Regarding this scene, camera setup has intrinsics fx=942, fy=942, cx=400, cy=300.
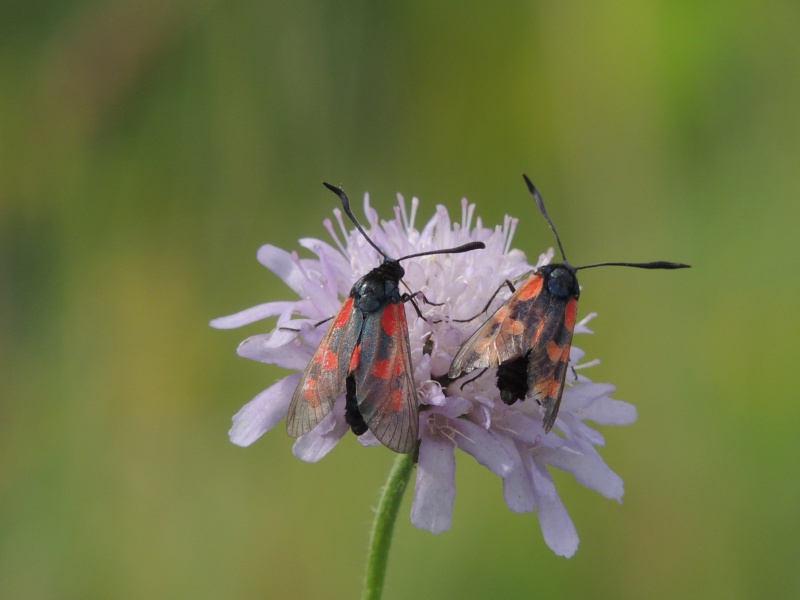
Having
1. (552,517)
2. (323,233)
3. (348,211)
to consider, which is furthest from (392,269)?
(323,233)

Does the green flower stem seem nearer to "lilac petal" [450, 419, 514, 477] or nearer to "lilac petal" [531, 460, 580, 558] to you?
"lilac petal" [450, 419, 514, 477]

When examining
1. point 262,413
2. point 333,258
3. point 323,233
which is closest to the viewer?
point 262,413

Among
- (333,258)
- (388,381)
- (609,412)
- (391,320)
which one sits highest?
(333,258)

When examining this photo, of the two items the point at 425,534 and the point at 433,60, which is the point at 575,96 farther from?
the point at 425,534

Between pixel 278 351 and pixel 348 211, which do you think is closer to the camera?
pixel 278 351

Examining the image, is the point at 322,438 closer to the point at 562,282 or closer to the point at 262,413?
the point at 262,413

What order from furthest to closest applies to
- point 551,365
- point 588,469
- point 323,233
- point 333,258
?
1. point 323,233
2. point 333,258
3. point 588,469
4. point 551,365

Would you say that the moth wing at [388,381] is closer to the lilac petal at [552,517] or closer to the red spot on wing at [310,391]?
the red spot on wing at [310,391]
